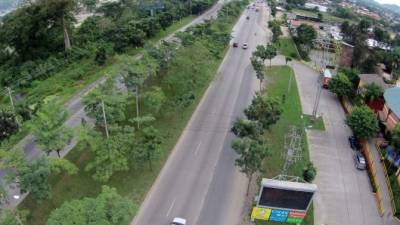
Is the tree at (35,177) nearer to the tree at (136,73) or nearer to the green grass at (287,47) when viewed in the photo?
the tree at (136,73)

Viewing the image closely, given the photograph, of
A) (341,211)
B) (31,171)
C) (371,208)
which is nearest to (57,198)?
(31,171)

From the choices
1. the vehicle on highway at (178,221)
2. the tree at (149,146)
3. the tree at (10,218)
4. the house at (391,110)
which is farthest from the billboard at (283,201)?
the house at (391,110)

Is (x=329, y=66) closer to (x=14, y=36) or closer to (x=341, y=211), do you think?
(x=341, y=211)

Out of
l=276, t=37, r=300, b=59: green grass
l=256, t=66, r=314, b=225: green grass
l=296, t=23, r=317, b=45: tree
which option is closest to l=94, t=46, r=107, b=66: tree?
l=256, t=66, r=314, b=225: green grass

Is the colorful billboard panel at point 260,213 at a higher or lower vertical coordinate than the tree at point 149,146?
lower

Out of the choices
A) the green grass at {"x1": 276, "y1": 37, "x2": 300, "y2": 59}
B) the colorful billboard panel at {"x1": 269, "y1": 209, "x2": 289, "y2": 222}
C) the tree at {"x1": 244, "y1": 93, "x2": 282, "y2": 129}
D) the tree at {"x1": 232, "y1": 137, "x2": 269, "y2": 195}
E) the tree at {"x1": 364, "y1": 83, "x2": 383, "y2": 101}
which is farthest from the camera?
the green grass at {"x1": 276, "y1": 37, "x2": 300, "y2": 59}

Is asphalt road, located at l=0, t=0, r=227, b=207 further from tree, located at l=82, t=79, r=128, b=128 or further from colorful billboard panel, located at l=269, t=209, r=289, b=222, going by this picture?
colorful billboard panel, located at l=269, t=209, r=289, b=222

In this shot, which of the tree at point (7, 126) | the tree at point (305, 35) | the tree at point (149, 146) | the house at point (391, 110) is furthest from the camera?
the tree at point (305, 35)
